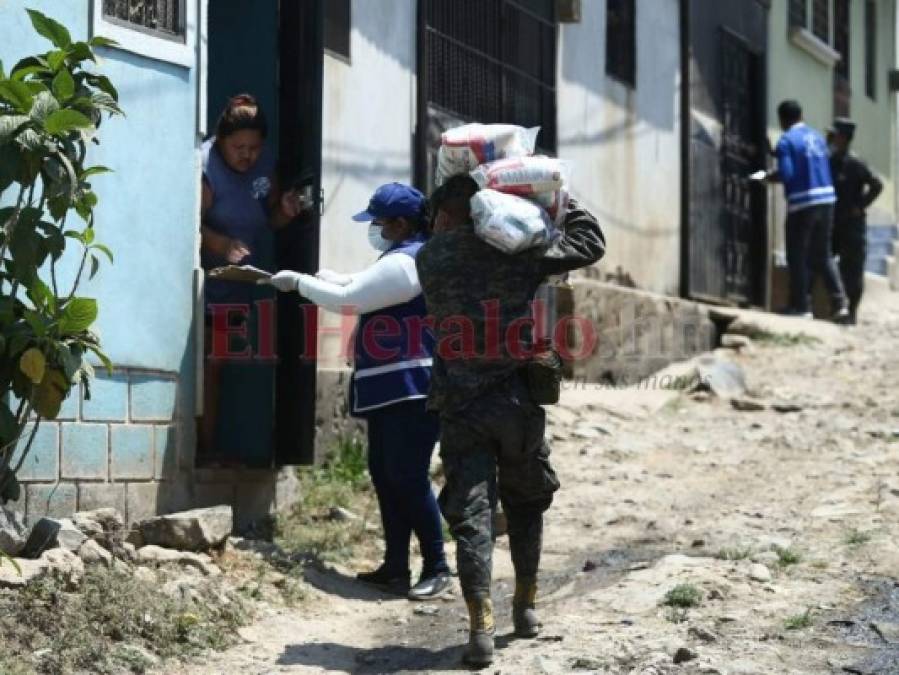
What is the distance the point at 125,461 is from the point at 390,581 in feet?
3.76

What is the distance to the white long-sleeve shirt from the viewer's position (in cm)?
632

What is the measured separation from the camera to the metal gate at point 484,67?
951cm

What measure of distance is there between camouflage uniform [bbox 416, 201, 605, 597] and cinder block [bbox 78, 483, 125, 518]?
1571mm

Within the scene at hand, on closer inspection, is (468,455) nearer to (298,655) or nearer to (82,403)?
(298,655)

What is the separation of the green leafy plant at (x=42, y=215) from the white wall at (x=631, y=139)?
5.94 metres

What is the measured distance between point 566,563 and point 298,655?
1923 mm

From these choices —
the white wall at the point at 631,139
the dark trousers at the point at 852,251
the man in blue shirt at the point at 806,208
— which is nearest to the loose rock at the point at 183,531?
the white wall at the point at 631,139

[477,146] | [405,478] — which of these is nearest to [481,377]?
[477,146]

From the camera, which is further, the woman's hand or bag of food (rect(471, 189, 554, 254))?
the woman's hand

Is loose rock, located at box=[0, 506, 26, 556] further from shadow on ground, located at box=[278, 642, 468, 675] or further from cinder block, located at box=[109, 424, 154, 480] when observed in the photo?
shadow on ground, located at box=[278, 642, 468, 675]

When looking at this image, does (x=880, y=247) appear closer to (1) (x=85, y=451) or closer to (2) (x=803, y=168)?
(2) (x=803, y=168)

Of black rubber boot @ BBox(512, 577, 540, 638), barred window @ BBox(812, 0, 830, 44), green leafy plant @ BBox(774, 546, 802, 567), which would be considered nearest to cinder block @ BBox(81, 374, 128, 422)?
black rubber boot @ BBox(512, 577, 540, 638)

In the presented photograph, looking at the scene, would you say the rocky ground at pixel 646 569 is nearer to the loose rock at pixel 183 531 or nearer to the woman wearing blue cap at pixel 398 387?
the loose rock at pixel 183 531

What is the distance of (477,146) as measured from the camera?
5727 mm
